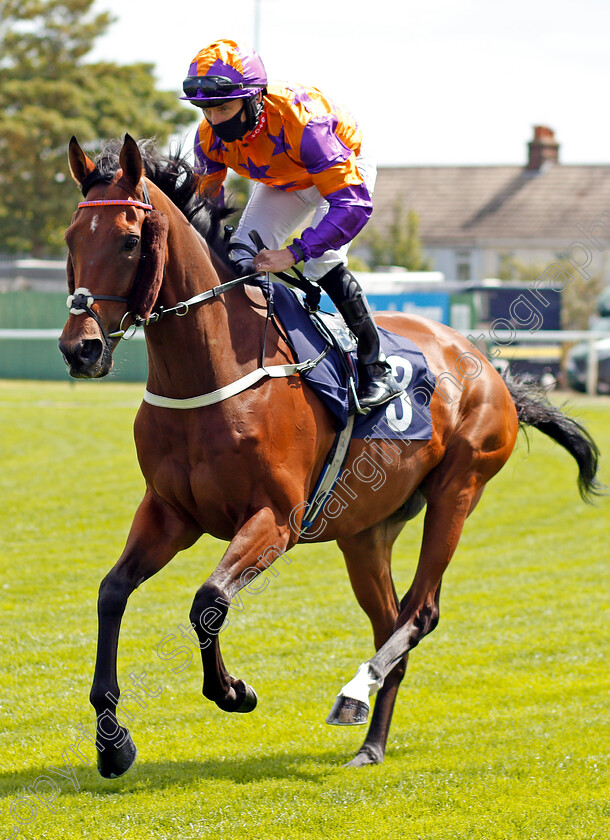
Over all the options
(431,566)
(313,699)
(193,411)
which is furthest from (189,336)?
(313,699)

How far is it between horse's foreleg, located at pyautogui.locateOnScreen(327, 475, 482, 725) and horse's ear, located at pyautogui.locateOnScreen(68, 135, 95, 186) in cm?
199

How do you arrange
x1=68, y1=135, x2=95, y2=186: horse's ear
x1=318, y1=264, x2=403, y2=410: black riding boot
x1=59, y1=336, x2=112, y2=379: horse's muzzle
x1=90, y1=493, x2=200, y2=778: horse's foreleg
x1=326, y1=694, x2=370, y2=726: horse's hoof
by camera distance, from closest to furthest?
x1=59, y1=336, x2=112, y2=379: horse's muzzle
x1=68, y1=135, x2=95, y2=186: horse's ear
x1=90, y1=493, x2=200, y2=778: horse's foreleg
x1=326, y1=694, x2=370, y2=726: horse's hoof
x1=318, y1=264, x2=403, y2=410: black riding boot

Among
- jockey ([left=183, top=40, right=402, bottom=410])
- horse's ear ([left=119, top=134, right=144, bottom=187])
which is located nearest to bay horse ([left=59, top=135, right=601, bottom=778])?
horse's ear ([left=119, top=134, right=144, bottom=187])

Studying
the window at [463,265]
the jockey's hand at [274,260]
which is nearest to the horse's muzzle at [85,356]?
the jockey's hand at [274,260]

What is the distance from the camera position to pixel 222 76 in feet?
11.4

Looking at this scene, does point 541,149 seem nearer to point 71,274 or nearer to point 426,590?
point 426,590

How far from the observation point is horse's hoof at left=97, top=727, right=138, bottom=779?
339 centimetres

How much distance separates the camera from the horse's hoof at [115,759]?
339 cm

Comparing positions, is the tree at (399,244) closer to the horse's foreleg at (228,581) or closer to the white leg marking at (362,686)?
the white leg marking at (362,686)

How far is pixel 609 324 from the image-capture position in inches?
868

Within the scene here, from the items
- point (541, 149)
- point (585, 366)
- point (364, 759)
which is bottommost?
point (585, 366)

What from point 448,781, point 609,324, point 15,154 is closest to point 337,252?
point 448,781

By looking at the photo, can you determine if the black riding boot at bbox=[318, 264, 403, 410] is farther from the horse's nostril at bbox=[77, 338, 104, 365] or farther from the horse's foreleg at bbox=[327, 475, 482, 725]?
the horse's nostril at bbox=[77, 338, 104, 365]

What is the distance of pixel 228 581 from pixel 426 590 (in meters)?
1.31
